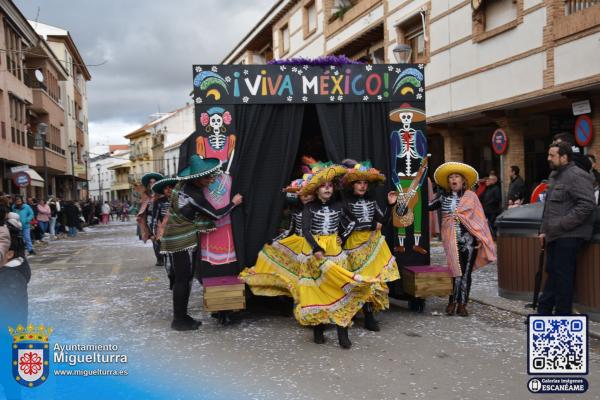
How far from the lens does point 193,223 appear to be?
650cm

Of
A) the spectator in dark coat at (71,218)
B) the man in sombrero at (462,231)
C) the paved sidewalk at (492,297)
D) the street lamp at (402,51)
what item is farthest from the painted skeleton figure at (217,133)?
the spectator in dark coat at (71,218)

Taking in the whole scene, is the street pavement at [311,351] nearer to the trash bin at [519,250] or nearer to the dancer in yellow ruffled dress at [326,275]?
the dancer in yellow ruffled dress at [326,275]

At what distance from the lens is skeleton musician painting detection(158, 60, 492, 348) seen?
20.8 feet

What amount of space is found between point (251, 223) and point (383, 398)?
3.29 m

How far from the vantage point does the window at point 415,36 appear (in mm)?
16688

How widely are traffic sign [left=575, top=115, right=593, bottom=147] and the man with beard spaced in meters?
6.24

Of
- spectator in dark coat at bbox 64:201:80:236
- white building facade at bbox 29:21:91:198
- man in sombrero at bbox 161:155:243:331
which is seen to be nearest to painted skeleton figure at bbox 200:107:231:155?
man in sombrero at bbox 161:155:243:331

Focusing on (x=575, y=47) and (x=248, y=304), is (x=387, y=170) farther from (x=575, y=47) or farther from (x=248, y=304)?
(x=575, y=47)

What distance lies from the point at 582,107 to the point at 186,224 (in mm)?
8840

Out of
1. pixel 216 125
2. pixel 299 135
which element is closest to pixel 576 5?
pixel 299 135

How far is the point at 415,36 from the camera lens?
17188 millimetres

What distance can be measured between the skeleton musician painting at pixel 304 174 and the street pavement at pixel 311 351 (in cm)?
39

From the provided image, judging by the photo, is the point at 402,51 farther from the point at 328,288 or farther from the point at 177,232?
the point at 328,288

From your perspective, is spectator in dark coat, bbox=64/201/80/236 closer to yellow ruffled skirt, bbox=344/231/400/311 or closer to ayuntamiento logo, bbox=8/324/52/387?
yellow ruffled skirt, bbox=344/231/400/311
